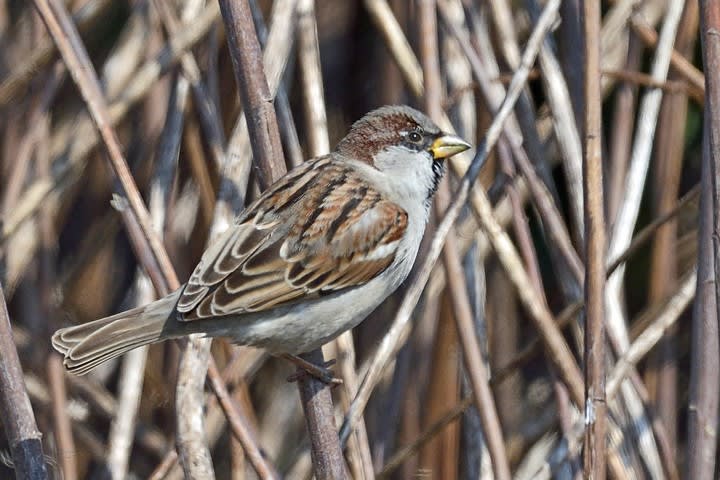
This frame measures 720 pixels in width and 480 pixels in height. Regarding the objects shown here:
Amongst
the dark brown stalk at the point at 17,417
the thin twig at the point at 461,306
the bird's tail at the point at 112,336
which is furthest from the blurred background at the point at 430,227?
the dark brown stalk at the point at 17,417

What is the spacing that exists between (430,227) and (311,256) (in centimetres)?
90

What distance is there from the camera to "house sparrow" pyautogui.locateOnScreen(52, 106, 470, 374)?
198cm

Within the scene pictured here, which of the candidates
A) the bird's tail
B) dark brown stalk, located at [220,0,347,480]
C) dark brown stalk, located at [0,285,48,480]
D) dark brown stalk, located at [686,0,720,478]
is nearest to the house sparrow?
the bird's tail

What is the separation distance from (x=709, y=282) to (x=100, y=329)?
1.16 metres

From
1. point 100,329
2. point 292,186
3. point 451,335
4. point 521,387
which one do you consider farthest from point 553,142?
point 100,329

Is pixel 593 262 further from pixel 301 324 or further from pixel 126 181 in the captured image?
pixel 126 181

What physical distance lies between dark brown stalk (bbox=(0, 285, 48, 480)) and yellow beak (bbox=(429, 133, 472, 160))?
1.08 metres

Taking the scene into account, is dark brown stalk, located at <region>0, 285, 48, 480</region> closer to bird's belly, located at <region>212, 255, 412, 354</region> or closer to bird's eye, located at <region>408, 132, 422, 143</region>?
bird's belly, located at <region>212, 255, 412, 354</region>

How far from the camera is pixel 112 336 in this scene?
1959 mm

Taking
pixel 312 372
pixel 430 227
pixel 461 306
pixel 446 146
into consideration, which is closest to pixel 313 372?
pixel 312 372

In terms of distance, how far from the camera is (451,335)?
2.90 m

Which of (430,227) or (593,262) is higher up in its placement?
(593,262)

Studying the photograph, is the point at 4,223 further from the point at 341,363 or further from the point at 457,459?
the point at 457,459

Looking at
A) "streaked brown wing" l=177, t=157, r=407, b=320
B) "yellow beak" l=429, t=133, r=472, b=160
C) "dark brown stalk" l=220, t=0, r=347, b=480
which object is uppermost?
"dark brown stalk" l=220, t=0, r=347, b=480
